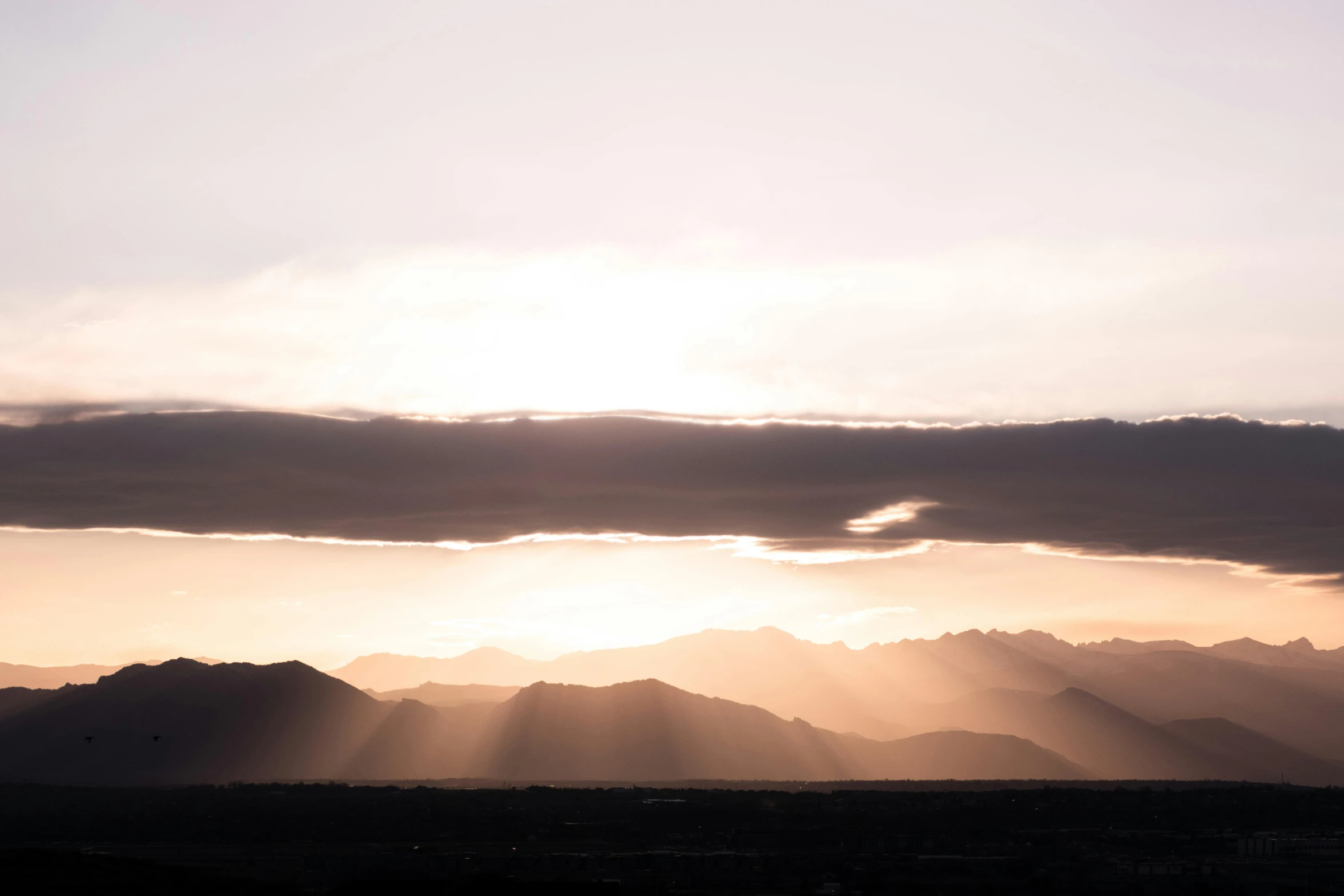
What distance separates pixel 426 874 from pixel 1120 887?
10275 centimetres

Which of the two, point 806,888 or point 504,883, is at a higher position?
point 504,883

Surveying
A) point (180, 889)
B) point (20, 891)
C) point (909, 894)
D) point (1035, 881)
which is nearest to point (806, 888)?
point (909, 894)

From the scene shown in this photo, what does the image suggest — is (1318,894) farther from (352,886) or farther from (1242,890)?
Result: (352,886)

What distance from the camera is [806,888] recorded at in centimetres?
18600

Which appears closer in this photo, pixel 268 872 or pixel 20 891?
pixel 20 891

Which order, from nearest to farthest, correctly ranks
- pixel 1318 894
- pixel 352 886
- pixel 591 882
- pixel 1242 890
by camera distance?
pixel 352 886, pixel 591 882, pixel 1318 894, pixel 1242 890

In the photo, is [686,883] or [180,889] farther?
[686,883]

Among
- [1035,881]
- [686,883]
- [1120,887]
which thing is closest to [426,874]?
[686,883]

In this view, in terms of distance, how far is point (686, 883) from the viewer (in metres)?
189

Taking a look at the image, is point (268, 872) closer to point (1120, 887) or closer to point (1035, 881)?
point (1035, 881)

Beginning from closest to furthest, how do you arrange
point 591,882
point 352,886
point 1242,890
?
point 352,886
point 591,882
point 1242,890

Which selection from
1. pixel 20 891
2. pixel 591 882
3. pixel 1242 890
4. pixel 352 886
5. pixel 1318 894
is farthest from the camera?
pixel 1242 890

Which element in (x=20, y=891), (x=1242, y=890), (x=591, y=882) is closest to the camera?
(x=20, y=891)

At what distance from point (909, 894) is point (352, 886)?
251 feet
